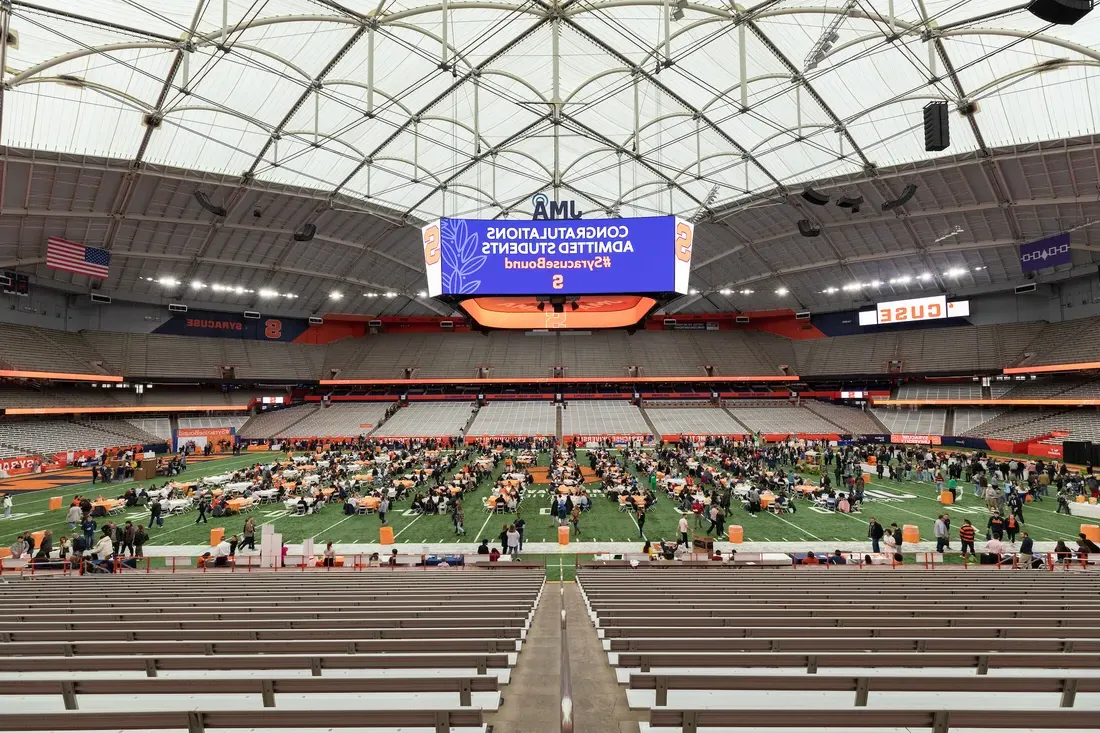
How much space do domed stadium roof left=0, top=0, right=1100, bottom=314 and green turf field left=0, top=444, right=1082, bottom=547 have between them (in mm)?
17403

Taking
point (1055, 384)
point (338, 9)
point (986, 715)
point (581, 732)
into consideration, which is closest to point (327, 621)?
point (581, 732)

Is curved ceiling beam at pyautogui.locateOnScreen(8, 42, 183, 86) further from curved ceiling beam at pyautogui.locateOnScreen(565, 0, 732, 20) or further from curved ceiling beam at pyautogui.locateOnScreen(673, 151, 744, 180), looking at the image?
curved ceiling beam at pyautogui.locateOnScreen(673, 151, 744, 180)

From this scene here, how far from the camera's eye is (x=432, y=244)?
81.7 ft

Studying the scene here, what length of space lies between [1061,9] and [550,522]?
66.6ft

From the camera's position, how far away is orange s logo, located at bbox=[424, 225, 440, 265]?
24547 millimetres

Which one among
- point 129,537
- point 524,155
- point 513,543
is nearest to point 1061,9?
point 513,543

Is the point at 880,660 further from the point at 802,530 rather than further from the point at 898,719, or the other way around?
the point at 802,530

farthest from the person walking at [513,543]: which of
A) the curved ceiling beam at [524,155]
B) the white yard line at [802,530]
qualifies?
the curved ceiling beam at [524,155]

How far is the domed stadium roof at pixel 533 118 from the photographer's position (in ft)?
68.8

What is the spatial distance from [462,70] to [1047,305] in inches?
2166

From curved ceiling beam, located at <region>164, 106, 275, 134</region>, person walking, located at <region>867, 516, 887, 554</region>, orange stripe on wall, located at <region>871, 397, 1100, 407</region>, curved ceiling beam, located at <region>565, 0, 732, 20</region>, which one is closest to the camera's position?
person walking, located at <region>867, 516, 887, 554</region>

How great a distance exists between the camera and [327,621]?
5625 millimetres

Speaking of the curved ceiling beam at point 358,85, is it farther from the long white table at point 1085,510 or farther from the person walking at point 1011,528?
the long white table at point 1085,510

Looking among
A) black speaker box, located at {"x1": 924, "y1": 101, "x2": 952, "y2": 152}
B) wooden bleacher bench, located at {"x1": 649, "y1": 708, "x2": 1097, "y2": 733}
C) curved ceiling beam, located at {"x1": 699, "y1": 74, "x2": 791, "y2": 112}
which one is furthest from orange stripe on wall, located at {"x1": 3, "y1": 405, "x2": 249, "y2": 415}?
black speaker box, located at {"x1": 924, "y1": 101, "x2": 952, "y2": 152}
